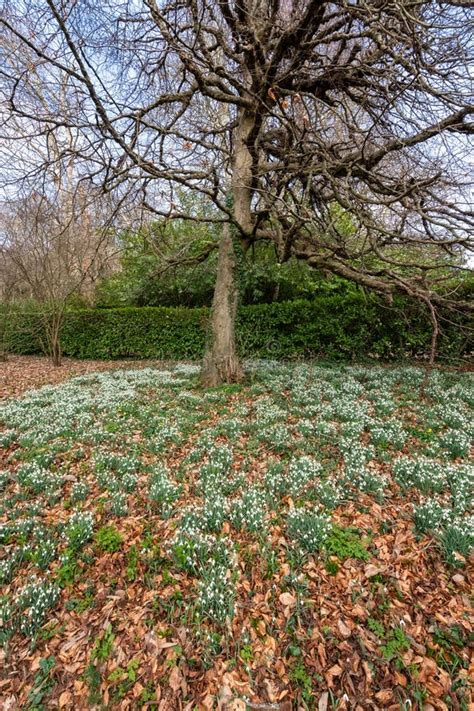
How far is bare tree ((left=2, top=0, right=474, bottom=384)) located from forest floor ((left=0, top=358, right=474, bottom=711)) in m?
2.21

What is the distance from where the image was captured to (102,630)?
218 centimetres

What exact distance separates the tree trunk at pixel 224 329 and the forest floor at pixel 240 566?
7.46 feet

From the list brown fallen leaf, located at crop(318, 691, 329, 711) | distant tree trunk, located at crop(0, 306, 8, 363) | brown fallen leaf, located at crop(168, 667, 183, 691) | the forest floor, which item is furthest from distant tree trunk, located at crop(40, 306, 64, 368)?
brown fallen leaf, located at crop(318, 691, 329, 711)

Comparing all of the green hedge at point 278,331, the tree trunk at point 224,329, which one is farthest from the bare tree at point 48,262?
the tree trunk at point 224,329

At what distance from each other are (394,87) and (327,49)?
2302mm

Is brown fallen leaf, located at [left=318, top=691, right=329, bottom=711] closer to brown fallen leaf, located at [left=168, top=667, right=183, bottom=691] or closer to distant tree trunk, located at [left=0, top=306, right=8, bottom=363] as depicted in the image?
brown fallen leaf, located at [left=168, top=667, right=183, bottom=691]

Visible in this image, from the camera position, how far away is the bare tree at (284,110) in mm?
4211

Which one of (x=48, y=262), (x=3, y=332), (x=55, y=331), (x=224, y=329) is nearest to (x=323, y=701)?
(x=224, y=329)

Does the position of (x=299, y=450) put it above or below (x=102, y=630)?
above

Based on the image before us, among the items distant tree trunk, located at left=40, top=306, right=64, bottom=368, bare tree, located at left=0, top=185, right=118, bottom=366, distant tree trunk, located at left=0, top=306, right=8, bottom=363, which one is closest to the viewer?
bare tree, located at left=0, top=185, right=118, bottom=366

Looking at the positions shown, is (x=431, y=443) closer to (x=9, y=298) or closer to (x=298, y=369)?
(x=298, y=369)

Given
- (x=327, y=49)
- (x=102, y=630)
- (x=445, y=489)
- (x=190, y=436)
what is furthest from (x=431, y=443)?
(x=327, y=49)

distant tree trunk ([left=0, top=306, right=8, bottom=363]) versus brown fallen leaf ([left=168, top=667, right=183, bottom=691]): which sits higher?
distant tree trunk ([left=0, top=306, right=8, bottom=363])

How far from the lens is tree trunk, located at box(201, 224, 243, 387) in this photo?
6.95 m
